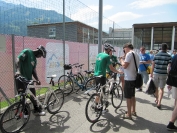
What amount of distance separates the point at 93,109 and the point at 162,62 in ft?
8.42

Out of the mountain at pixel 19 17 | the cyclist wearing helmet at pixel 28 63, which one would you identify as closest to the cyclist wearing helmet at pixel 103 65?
the cyclist wearing helmet at pixel 28 63

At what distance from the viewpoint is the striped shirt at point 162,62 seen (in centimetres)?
462

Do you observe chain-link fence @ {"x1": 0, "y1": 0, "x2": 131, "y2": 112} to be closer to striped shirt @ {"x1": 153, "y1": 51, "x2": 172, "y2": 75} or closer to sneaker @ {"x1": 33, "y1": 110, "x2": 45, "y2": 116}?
sneaker @ {"x1": 33, "y1": 110, "x2": 45, "y2": 116}

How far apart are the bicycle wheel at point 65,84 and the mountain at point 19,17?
2272 mm

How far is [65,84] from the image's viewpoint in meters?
6.18

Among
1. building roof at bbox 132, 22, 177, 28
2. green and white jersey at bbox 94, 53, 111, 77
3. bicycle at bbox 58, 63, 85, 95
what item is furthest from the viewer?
building roof at bbox 132, 22, 177, 28

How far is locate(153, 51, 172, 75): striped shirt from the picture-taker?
462 cm

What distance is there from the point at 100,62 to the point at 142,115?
1.86 m

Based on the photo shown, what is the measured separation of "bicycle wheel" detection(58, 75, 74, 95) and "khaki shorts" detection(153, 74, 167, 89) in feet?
9.90

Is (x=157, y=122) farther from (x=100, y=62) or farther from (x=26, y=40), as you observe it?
(x=26, y=40)

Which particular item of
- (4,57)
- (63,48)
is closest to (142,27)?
(63,48)

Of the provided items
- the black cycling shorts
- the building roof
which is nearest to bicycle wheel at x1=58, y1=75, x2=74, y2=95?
the black cycling shorts

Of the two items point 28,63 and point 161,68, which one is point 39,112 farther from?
point 161,68

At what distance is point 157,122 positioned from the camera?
3.79 metres
